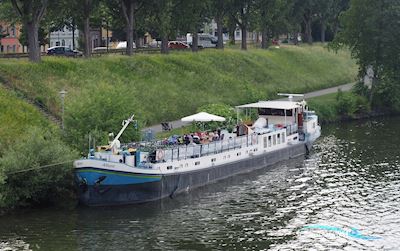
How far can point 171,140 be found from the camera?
5603cm

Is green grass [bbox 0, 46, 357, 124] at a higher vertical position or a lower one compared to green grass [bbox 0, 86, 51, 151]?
higher

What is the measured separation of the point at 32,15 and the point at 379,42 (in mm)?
46110

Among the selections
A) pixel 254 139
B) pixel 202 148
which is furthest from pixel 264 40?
pixel 202 148

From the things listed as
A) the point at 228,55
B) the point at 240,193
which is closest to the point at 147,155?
the point at 240,193

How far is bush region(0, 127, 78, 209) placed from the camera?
45.2 meters

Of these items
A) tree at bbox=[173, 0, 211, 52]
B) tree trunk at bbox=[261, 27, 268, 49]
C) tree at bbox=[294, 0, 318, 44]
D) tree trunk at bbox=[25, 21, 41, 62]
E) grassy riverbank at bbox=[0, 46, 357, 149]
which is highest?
tree at bbox=[294, 0, 318, 44]

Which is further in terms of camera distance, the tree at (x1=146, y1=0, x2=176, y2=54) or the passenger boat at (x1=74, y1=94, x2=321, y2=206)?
the tree at (x1=146, y1=0, x2=176, y2=54)

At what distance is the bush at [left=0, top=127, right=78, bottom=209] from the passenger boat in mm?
1146

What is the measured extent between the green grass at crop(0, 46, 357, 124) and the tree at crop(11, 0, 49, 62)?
1.50 meters

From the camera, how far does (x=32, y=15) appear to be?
71.4 meters

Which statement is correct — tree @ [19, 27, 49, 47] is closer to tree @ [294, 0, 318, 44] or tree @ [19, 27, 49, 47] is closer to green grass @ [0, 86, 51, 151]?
tree @ [294, 0, 318, 44]

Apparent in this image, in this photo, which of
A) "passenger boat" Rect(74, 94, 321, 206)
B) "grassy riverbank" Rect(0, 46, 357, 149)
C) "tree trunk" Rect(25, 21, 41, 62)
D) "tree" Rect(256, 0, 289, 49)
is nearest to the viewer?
"passenger boat" Rect(74, 94, 321, 206)

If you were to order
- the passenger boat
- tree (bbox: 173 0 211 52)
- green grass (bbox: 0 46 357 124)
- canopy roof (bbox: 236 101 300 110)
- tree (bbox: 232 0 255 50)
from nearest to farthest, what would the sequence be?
1. the passenger boat
2. green grass (bbox: 0 46 357 124)
3. canopy roof (bbox: 236 101 300 110)
4. tree (bbox: 173 0 211 52)
5. tree (bbox: 232 0 255 50)

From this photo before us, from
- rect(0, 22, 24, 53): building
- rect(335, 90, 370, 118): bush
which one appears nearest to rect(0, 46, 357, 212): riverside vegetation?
rect(335, 90, 370, 118): bush
